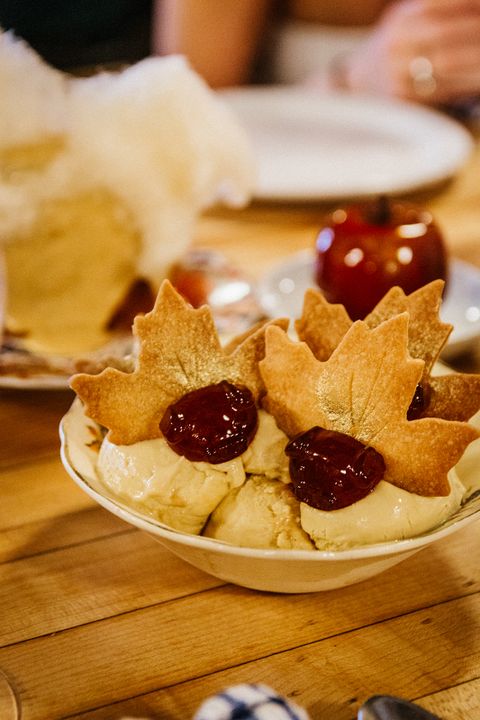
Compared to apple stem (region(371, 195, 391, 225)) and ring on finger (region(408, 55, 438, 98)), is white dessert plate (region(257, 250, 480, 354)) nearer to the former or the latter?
apple stem (region(371, 195, 391, 225))

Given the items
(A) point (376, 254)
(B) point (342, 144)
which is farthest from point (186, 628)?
(B) point (342, 144)

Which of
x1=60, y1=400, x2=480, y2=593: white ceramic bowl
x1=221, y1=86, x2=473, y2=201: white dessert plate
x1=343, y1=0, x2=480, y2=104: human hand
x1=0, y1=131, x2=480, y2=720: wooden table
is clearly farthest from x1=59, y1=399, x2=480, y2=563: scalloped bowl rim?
x1=343, y1=0, x2=480, y2=104: human hand

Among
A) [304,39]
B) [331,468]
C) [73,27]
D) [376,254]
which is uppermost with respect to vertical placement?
[331,468]

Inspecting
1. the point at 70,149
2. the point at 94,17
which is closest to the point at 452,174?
the point at 70,149

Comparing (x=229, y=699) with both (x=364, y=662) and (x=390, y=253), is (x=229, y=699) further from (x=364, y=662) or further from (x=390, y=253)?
(x=390, y=253)

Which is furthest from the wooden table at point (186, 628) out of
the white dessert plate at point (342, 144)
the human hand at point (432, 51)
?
the human hand at point (432, 51)

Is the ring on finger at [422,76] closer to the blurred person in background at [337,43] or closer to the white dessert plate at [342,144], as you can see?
the blurred person in background at [337,43]

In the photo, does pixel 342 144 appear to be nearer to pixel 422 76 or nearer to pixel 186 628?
pixel 422 76
